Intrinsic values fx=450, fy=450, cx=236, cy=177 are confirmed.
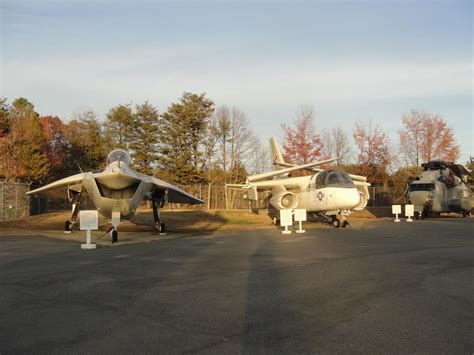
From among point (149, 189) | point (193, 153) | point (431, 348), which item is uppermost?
point (193, 153)

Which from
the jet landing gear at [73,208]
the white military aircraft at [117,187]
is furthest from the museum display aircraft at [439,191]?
the jet landing gear at [73,208]

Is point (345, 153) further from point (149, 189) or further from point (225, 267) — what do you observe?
point (225, 267)

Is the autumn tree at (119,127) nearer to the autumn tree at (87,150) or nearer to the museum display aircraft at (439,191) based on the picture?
the autumn tree at (87,150)

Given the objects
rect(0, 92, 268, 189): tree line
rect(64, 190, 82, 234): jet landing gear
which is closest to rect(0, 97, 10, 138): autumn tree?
rect(0, 92, 268, 189): tree line

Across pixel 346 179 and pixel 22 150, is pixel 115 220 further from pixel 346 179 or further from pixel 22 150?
pixel 22 150

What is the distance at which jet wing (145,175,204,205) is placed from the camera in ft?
68.3

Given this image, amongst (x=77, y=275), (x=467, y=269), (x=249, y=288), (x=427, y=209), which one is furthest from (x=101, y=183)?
(x=427, y=209)

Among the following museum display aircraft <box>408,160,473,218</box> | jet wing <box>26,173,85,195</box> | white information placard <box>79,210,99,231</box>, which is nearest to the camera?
white information placard <box>79,210,99,231</box>

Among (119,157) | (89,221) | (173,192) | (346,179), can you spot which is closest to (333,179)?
(346,179)

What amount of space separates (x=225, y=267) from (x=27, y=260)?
15.8ft

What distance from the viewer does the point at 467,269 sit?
8656 millimetres

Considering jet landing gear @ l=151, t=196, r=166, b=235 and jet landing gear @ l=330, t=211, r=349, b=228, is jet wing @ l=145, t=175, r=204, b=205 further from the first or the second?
jet landing gear @ l=330, t=211, r=349, b=228

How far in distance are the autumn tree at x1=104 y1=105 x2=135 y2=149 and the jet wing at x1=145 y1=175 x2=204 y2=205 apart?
3268cm

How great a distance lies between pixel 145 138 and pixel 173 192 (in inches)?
1245
